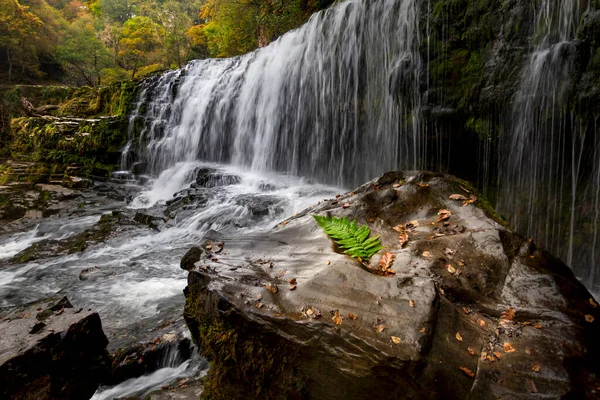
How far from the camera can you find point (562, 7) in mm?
4871

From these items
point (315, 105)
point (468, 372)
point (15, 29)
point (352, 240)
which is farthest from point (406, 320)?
point (15, 29)

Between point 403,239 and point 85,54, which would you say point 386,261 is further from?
point 85,54

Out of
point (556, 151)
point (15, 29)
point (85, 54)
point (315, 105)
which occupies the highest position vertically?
point (15, 29)

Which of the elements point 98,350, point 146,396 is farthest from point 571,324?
point 98,350

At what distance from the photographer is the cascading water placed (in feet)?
15.9

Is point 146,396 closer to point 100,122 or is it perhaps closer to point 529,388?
point 529,388

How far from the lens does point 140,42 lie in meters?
27.8

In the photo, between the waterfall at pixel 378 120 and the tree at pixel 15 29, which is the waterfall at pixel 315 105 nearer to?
the waterfall at pixel 378 120

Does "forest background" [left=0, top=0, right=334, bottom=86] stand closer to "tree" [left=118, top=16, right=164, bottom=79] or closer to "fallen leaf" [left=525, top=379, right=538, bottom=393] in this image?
"tree" [left=118, top=16, right=164, bottom=79]

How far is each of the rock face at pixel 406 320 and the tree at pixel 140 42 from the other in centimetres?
2951

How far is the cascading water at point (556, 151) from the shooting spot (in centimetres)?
484

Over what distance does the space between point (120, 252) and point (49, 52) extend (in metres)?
31.4

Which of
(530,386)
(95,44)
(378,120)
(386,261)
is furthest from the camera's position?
(95,44)

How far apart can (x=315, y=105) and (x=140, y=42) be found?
80.0 ft
